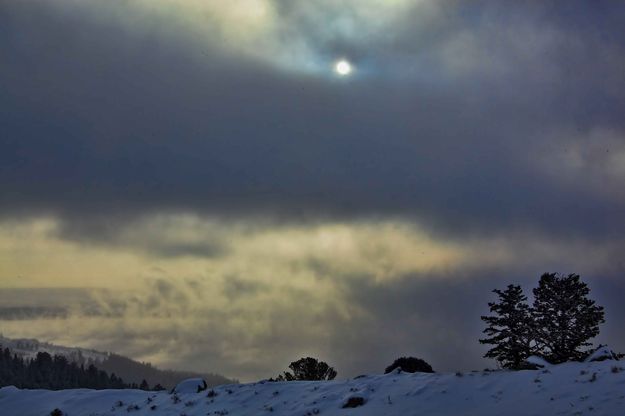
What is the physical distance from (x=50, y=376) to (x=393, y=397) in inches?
6206

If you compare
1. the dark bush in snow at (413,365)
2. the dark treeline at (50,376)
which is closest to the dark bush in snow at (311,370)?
the dark bush in snow at (413,365)

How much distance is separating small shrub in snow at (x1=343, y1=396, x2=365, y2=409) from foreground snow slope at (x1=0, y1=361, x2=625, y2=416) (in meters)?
0.19

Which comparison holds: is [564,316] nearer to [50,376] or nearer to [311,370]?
[311,370]

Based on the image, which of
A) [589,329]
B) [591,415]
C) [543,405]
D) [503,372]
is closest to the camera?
[591,415]

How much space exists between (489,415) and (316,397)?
813 cm

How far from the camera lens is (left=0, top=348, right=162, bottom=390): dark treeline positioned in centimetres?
15375

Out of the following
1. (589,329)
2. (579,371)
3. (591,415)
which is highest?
(589,329)

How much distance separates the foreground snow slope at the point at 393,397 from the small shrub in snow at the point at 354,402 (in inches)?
7.4

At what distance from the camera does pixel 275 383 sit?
95.5ft

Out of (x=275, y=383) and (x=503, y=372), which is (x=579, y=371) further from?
(x=275, y=383)

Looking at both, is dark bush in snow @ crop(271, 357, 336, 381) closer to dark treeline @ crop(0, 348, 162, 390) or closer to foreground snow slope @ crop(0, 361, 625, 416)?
foreground snow slope @ crop(0, 361, 625, 416)

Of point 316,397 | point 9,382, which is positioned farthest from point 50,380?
point 316,397

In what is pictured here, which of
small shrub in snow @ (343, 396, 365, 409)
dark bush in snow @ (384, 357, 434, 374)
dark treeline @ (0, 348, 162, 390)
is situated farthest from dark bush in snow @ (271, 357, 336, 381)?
dark treeline @ (0, 348, 162, 390)

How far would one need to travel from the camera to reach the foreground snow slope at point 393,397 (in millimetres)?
20234
